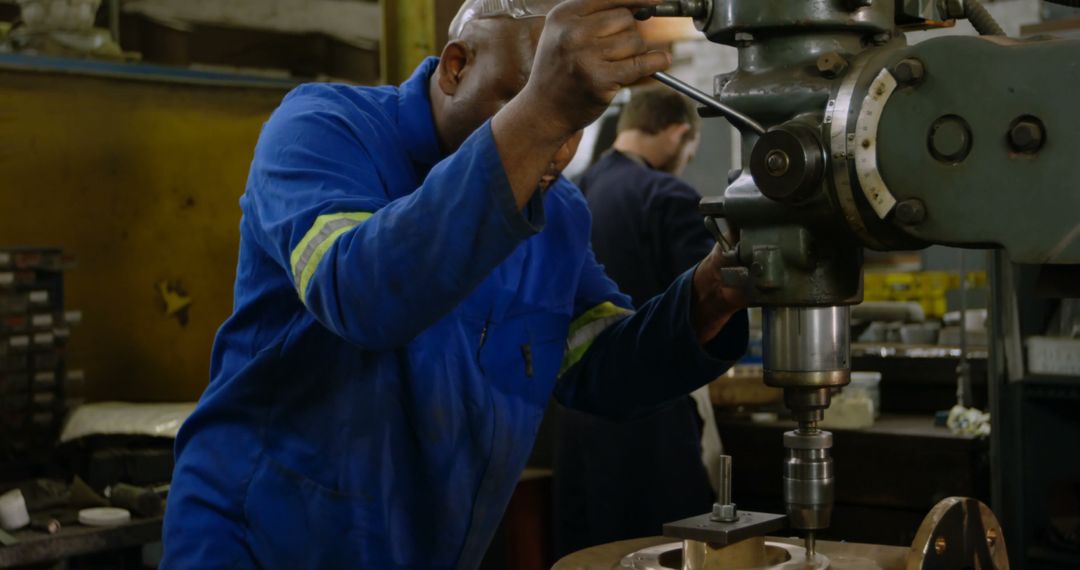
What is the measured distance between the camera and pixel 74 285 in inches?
123

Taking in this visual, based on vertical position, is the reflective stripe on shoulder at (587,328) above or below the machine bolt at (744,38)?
below

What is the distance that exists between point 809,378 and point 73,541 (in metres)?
1.45

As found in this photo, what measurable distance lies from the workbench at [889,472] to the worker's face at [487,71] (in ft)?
5.34

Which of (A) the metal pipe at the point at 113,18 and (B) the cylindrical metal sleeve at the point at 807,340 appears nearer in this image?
(B) the cylindrical metal sleeve at the point at 807,340

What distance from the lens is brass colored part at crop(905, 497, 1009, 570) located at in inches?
35.9

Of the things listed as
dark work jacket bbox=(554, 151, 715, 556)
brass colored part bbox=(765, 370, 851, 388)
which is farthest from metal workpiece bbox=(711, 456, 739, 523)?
dark work jacket bbox=(554, 151, 715, 556)

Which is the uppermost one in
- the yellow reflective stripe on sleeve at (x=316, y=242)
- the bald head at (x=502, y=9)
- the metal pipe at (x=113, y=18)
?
the metal pipe at (x=113, y=18)

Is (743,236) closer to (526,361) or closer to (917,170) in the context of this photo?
(917,170)

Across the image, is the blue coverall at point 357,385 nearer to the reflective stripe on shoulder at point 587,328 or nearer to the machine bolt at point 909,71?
the reflective stripe on shoulder at point 587,328

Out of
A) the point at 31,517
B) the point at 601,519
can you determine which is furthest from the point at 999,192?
the point at 601,519

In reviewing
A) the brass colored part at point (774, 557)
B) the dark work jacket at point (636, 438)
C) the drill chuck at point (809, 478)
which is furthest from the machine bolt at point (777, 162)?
the dark work jacket at point (636, 438)

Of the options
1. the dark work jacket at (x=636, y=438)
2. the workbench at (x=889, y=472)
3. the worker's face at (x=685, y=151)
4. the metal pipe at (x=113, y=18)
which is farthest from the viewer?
the metal pipe at (x=113, y=18)

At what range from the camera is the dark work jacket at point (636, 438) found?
9.25 feet

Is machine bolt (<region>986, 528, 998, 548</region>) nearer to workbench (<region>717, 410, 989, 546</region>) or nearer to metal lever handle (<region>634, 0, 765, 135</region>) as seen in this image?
metal lever handle (<region>634, 0, 765, 135</region>)
